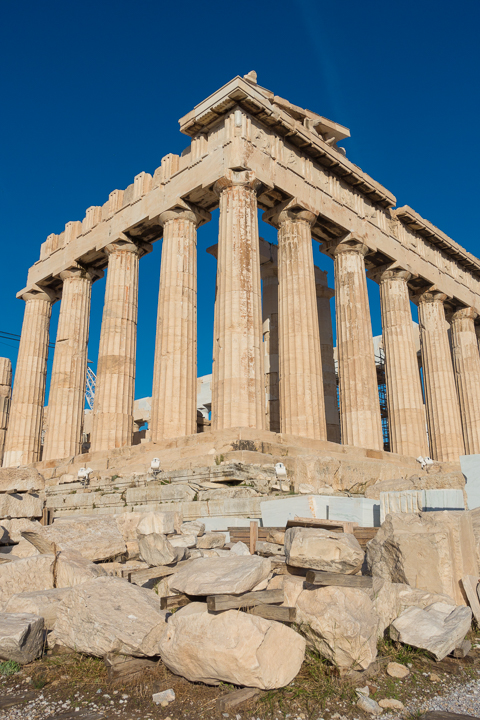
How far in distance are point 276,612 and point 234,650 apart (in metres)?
0.85

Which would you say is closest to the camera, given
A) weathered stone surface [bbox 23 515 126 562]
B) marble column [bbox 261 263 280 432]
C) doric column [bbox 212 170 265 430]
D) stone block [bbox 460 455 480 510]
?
weathered stone surface [bbox 23 515 126 562]

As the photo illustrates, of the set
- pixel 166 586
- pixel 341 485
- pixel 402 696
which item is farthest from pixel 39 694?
pixel 341 485

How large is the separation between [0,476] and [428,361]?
21.5 meters

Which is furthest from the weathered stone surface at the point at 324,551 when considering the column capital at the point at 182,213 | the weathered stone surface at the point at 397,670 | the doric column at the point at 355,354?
the column capital at the point at 182,213

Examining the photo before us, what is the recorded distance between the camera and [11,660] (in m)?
5.29

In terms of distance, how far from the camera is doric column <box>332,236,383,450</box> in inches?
863

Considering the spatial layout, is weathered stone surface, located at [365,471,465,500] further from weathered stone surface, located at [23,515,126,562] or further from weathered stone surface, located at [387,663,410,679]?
weathered stone surface, located at [387,663,410,679]

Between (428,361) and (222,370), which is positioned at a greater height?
(428,361)

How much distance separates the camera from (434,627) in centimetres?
541

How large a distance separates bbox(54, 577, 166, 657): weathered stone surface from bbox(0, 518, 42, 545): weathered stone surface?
4.59 m

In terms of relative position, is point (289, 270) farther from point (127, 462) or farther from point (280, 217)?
point (127, 462)

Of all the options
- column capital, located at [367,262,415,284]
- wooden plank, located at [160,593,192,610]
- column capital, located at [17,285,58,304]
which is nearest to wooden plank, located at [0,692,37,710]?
wooden plank, located at [160,593,192,610]

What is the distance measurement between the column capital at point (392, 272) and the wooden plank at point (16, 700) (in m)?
24.1

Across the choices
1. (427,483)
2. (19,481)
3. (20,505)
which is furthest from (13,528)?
(427,483)
